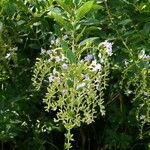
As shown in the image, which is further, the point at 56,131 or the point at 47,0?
the point at 56,131

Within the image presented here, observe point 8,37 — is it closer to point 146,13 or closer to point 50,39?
point 50,39

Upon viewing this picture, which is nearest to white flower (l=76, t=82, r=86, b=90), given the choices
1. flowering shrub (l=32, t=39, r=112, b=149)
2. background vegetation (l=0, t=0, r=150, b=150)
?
flowering shrub (l=32, t=39, r=112, b=149)

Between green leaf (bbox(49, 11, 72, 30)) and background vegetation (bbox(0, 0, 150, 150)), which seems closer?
green leaf (bbox(49, 11, 72, 30))

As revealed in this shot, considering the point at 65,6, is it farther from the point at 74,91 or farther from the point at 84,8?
the point at 74,91

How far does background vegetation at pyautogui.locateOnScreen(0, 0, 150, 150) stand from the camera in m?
1.54

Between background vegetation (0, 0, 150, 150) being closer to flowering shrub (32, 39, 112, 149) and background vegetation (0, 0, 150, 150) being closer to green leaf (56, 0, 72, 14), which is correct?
green leaf (56, 0, 72, 14)

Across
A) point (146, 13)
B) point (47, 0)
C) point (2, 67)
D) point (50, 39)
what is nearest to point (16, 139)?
point (2, 67)

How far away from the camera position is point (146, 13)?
159 cm

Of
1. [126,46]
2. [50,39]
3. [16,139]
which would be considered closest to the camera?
[126,46]

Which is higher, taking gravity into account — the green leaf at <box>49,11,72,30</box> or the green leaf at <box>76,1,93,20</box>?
the green leaf at <box>76,1,93,20</box>

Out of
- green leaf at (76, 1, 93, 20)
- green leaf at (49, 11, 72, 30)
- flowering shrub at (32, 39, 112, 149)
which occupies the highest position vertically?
green leaf at (76, 1, 93, 20)

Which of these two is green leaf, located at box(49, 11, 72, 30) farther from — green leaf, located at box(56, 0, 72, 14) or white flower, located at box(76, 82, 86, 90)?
white flower, located at box(76, 82, 86, 90)

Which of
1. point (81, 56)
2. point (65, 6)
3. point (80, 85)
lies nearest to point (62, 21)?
point (65, 6)

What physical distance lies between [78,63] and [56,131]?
24.3 inches
